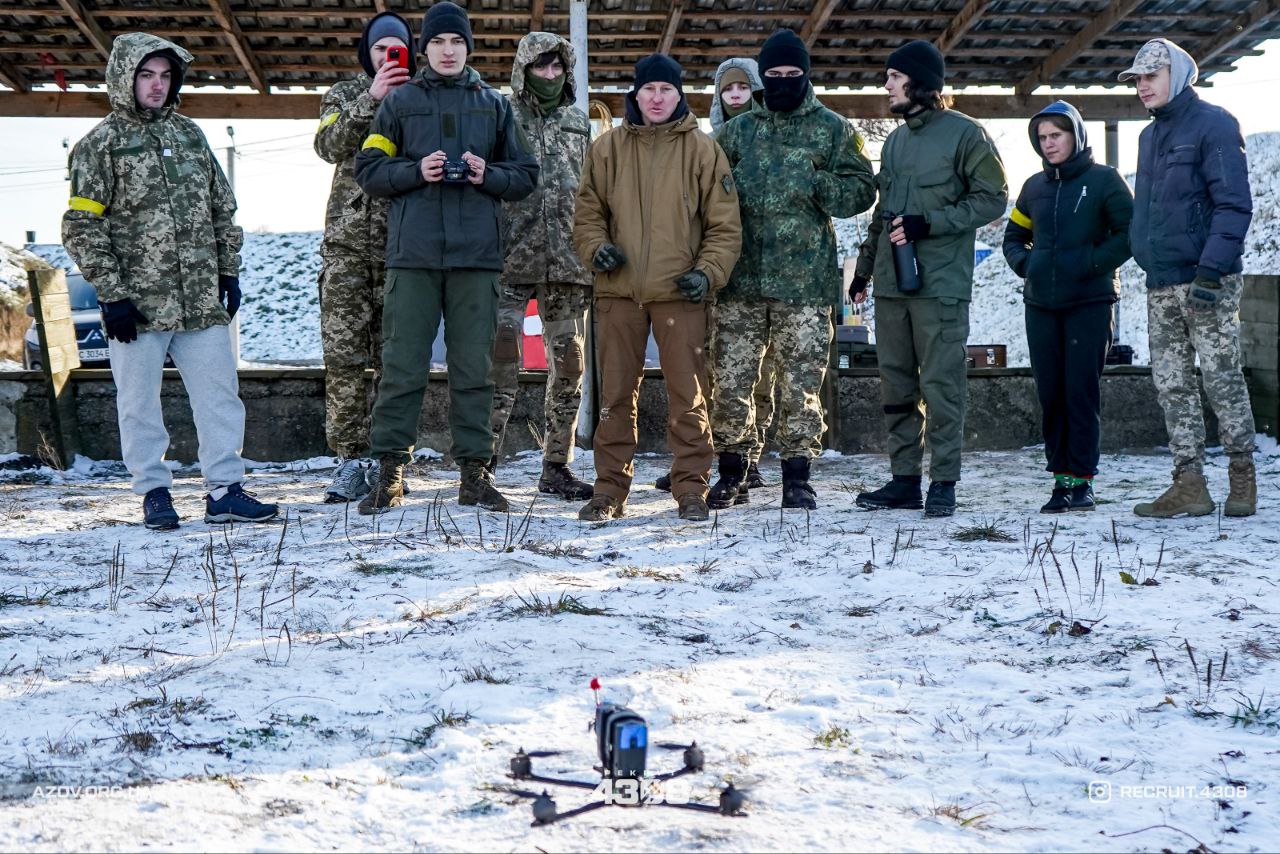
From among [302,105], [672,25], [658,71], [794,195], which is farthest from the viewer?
[302,105]

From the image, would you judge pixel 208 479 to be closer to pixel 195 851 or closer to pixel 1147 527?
pixel 195 851

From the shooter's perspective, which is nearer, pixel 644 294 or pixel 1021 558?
pixel 1021 558

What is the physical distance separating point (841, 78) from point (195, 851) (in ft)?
26.6

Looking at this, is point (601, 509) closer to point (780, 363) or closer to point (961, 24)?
point (780, 363)

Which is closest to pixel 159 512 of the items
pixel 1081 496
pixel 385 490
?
pixel 385 490

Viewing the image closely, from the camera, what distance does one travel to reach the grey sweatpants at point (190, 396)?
16.2ft

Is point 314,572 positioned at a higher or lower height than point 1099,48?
lower

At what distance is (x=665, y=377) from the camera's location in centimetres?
514

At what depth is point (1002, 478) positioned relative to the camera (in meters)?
6.67

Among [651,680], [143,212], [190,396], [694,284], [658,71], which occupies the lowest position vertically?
[651,680]

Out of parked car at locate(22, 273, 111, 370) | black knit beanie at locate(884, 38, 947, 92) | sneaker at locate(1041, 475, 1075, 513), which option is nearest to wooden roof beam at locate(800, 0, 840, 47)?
black knit beanie at locate(884, 38, 947, 92)

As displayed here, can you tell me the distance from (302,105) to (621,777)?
7.76 m

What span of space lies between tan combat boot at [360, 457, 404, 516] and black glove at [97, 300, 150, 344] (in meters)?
1.14

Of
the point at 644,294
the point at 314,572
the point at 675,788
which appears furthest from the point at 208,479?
the point at 675,788
